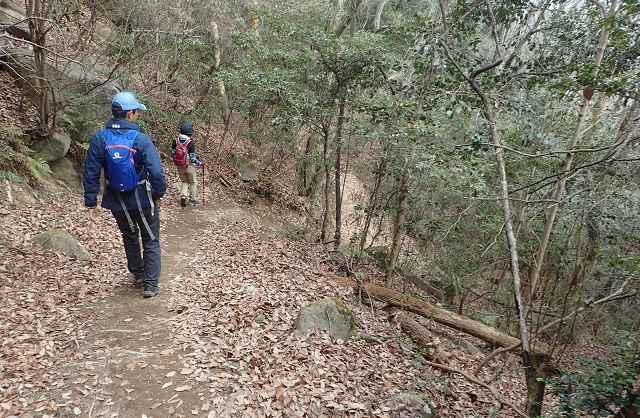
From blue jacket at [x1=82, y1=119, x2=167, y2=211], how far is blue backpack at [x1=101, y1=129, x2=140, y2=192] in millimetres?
57

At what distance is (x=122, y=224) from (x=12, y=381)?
2026mm

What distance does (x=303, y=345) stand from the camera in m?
4.76

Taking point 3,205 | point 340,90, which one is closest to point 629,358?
point 340,90

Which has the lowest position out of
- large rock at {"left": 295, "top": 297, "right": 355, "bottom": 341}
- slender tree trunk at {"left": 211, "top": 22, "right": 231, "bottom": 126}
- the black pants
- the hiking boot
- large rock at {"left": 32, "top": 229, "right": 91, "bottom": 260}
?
large rock at {"left": 295, "top": 297, "right": 355, "bottom": 341}

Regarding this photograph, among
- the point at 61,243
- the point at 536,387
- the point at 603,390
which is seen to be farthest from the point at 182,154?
the point at 603,390

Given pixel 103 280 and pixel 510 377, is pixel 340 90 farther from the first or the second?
pixel 510 377

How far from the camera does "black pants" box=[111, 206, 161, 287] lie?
15.8 ft

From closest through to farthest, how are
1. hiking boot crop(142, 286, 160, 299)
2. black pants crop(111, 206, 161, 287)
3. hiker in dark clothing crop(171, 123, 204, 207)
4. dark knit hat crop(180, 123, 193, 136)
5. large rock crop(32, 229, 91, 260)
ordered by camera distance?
black pants crop(111, 206, 161, 287) → hiking boot crop(142, 286, 160, 299) → large rock crop(32, 229, 91, 260) → dark knit hat crop(180, 123, 193, 136) → hiker in dark clothing crop(171, 123, 204, 207)

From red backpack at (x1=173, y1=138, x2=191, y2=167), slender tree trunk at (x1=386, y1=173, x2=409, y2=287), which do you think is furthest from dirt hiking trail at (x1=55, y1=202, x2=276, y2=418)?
slender tree trunk at (x1=386, y1=173, x2=409, y2=287)

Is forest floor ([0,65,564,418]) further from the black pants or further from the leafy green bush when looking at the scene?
the leafy green bush

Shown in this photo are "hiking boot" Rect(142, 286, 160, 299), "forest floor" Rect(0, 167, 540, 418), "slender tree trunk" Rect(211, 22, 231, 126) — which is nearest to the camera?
"forest floor" Rect(0, 167, 540, 418)

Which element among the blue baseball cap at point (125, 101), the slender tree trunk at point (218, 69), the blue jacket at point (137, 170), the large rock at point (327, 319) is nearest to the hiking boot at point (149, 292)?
the blue jacket at point (137, 170)

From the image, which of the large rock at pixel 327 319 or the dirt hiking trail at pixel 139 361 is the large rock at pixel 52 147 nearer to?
the dirt hiking trail at pixel 139 361

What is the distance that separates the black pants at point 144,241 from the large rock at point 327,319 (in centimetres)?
210
